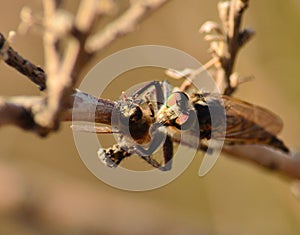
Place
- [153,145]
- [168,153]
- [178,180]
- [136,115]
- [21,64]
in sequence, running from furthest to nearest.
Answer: [178,180] → [168,153] → [153,145] → [136,115] → [21,64]

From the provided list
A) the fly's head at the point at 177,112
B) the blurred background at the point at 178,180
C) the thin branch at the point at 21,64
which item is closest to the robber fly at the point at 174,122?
the fly's head at the point at 177,112

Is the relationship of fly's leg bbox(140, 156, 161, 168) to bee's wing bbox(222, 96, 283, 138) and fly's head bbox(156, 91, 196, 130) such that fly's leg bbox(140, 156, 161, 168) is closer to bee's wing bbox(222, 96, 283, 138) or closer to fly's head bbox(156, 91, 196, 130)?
fly's head bbox(156, 91, 196, 130)

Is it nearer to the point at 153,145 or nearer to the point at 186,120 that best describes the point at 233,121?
the point at 186,120

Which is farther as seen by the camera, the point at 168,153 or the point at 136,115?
the point at 168,153

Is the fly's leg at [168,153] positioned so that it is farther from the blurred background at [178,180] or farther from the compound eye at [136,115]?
the blurred background at [178,180]

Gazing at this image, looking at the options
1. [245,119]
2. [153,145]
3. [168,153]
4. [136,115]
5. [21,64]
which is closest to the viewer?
[21,64]

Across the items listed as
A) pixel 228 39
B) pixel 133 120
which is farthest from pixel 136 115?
pixel 228 39

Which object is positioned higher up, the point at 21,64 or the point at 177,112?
the point at 177,112

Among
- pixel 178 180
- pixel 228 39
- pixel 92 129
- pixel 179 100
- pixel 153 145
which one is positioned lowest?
pixel 92 129

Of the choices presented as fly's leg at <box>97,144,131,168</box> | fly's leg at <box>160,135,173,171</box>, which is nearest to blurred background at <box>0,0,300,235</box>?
fly's leg at <box>160,135,173,171</box>
